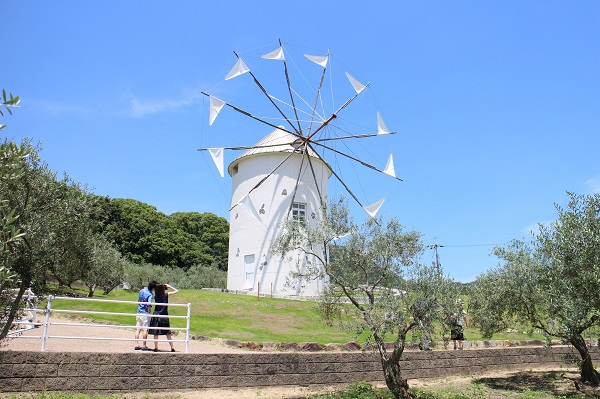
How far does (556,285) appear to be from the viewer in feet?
38.7

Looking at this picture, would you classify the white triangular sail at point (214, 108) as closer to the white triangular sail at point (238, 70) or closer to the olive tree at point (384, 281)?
the white triangular sail at point (238, 70)

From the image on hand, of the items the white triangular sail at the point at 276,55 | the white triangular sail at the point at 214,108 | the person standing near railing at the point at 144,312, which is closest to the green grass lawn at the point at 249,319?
the person standing near railing at the point at 144,312

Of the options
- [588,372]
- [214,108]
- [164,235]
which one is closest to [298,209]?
[214,108]

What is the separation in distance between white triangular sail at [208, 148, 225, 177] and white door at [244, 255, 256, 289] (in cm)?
599

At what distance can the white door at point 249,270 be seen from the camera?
28500 millimetres

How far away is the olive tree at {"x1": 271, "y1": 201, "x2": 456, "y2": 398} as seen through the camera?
34.4 feet

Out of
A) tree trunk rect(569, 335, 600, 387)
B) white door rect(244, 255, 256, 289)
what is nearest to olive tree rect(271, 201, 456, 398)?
tree trunk rect(569, 335, 600, 387)

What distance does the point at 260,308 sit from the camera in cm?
2136

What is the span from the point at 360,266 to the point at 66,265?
678 centimetres

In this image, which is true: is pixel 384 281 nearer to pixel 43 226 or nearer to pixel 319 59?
pixel 43 226

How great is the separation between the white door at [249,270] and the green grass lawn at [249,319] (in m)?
3.81

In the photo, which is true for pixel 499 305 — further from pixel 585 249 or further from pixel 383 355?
pixel 383 355

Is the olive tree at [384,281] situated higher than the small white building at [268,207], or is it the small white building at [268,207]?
the small white building at [268,207]

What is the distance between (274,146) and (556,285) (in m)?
20.0
